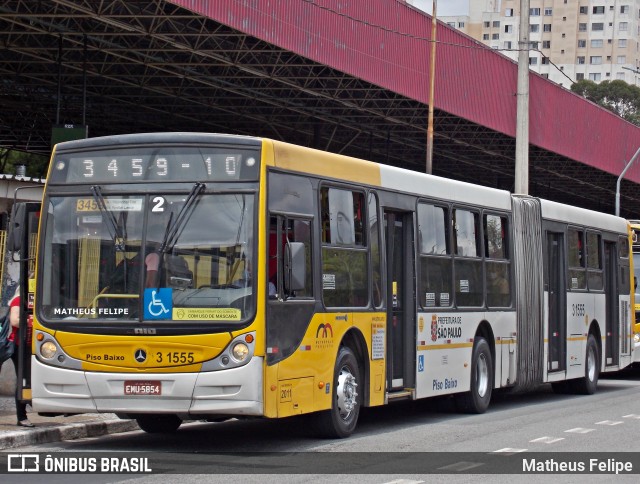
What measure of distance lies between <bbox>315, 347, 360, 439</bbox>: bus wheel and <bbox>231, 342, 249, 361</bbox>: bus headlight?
185 cm

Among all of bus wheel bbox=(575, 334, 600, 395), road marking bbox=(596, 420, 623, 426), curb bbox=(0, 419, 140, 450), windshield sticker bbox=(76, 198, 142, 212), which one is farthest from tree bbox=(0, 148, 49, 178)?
windshield sticker bbox=(76, 198, 142, 212)

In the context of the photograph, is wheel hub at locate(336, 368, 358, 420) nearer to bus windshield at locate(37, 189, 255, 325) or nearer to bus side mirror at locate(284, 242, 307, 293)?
bus side mirror at locate(284, 242, 307, 293)

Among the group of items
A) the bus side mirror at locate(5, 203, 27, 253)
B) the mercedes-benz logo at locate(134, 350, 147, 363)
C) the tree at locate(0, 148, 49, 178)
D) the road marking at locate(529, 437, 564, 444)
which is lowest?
the road marking at locate(529, 437, 564, 444)

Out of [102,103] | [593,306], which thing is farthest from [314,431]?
[102,103]

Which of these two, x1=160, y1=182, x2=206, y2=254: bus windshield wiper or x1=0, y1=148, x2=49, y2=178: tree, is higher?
x1=0, y1=148, x2=49, y2=178: tree

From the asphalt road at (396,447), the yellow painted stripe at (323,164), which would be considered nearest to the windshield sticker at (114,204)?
the yellow painted stripe at (323,164)

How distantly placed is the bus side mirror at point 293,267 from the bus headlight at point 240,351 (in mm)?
799

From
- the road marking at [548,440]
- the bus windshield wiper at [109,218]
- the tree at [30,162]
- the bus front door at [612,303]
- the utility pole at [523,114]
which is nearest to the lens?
the bus windshield wiper at [109,218]

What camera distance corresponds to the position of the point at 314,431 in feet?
42.8

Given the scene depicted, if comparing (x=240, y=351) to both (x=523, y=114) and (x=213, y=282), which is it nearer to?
(x=213, y=282)

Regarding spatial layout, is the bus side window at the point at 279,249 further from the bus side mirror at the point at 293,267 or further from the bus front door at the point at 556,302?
the bus front door at the point at 556,302

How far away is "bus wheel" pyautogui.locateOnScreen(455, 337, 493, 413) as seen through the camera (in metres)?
16.9

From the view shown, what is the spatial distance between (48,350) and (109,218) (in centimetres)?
138

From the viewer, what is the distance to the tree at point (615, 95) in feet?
419
